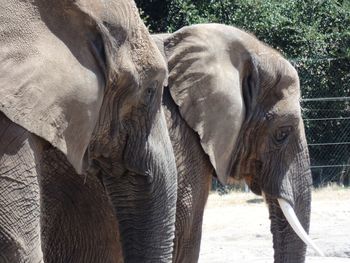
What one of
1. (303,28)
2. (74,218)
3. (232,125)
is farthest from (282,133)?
(303,28)

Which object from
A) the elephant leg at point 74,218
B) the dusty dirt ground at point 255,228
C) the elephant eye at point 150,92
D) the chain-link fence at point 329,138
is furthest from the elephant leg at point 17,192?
the chain-link fence at point 329,138

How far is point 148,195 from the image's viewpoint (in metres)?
4.77

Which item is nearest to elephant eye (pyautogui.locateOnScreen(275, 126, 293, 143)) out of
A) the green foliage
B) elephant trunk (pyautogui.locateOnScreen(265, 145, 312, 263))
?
elephant trunk (pyautogui.locateOnScreen(265, 145, 312, 263))

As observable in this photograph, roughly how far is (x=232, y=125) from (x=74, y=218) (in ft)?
4.80

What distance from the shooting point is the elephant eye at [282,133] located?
672 cm

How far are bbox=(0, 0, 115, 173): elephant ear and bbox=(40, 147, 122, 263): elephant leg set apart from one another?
104cm

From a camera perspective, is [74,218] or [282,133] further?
[282,133]

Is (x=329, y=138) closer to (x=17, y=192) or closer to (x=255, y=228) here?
(x=255, y=228)

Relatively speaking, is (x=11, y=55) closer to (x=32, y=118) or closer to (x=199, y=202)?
(x=32, y=118)

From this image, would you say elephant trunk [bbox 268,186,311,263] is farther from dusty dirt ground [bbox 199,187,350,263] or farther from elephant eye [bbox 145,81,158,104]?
elephant eye [bbox 145,81,158,104]

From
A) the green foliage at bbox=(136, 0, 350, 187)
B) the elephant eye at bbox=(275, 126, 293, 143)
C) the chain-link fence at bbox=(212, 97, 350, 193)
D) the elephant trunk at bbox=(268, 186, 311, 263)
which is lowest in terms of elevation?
the chain-link fence at bbox=(212, 97, 350, 193)

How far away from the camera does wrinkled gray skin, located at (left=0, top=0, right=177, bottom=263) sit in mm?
3553

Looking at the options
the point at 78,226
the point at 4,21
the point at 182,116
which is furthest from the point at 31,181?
the point at 182,116

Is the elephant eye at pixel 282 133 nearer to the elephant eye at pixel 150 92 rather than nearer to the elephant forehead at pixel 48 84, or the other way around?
the elephant eye at pixel 150 92
